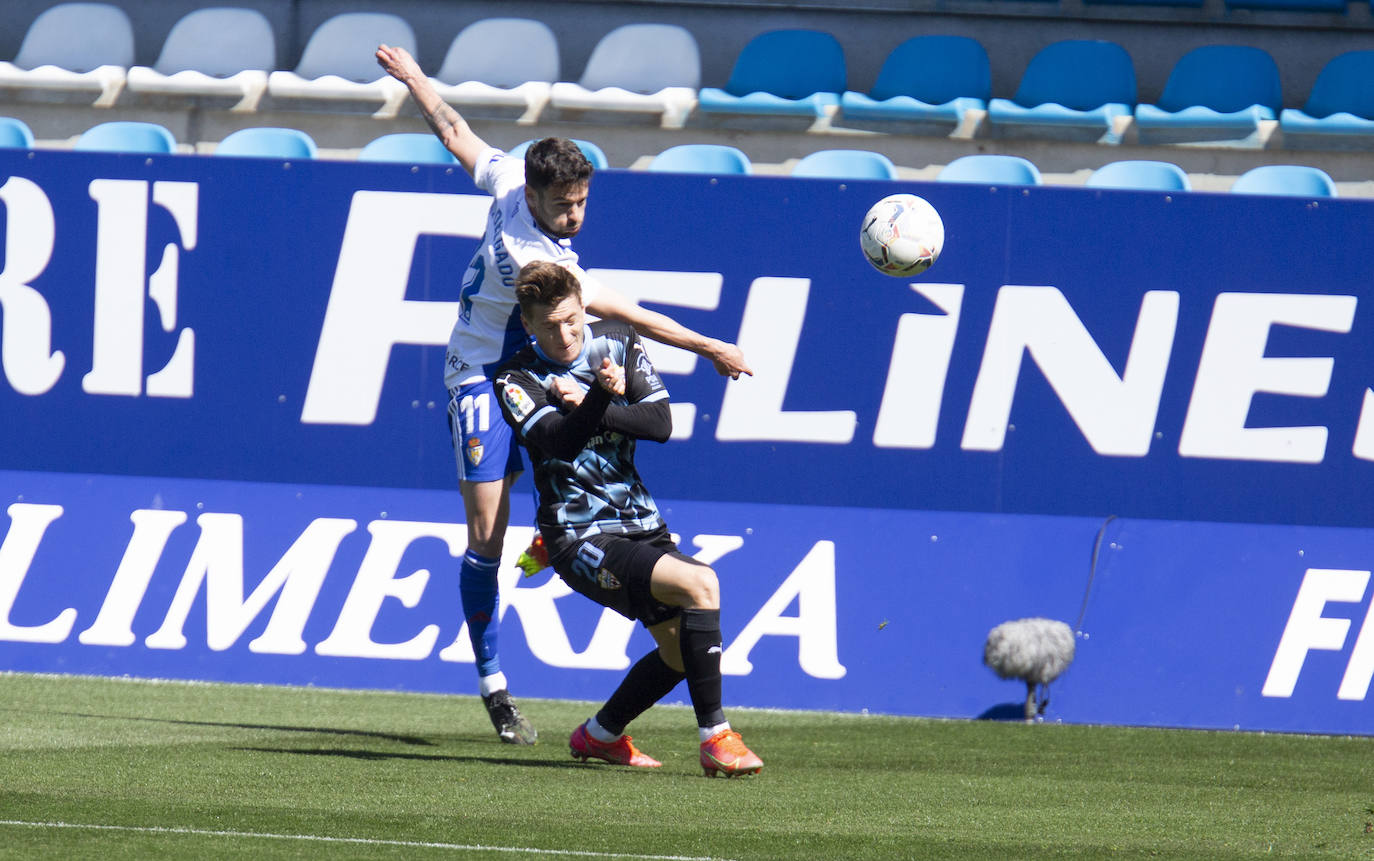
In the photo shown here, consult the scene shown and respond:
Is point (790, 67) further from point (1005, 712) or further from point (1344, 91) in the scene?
point (1005, 712)

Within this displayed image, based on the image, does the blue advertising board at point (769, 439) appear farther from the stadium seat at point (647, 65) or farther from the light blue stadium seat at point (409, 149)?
the stadium seat at point (647, 65)

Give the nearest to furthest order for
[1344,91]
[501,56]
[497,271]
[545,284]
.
→ [545,284]
[497,271]
[1344,91]
[501,56]

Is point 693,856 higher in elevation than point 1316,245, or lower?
lower

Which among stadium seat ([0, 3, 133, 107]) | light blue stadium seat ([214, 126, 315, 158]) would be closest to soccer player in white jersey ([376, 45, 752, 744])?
light blue stadium seat ([214, 126, 315, 158])

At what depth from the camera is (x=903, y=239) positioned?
6.56 metres

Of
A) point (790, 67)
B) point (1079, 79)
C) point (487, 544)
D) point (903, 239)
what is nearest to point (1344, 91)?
point (1079, 79)

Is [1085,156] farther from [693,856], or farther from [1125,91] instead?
[693,856]

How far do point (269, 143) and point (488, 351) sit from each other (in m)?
4.79

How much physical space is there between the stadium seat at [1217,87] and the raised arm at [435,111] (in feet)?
20.3

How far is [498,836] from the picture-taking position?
4113 millimetres

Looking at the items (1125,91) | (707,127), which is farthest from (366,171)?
(1125,91)

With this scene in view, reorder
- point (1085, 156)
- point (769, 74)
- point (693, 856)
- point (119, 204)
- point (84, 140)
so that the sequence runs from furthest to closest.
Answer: point (769, 74) → point (1085, 156) → point (84, 140) → point (119, 204) → point (693, 856)

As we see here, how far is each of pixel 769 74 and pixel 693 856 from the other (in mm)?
8758

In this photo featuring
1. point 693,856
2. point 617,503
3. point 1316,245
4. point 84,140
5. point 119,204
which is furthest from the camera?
point 84,140
